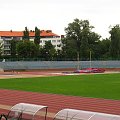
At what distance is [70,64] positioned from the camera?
73625 mm

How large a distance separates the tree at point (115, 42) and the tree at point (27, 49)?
18.9 metres

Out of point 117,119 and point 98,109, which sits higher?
point 117,119

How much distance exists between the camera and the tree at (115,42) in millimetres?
89525

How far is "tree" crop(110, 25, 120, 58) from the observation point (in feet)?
294

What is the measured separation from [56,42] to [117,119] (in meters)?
127

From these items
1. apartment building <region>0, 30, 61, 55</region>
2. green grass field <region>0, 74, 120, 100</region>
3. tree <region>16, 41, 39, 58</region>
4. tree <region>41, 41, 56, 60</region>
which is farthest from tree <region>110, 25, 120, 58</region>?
green grass field <region>0, 74, 120, 100</region>

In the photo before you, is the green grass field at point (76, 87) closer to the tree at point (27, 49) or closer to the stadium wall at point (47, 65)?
the stadium wall at point (47, 65)

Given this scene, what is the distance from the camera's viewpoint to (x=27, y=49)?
86188 millimetres

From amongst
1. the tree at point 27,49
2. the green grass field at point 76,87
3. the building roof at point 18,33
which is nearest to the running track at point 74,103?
the green grass field at point 76,87

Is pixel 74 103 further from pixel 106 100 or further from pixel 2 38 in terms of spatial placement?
pixel 2 38

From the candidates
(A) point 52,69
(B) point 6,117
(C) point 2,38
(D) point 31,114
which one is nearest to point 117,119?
(D) point 31,114

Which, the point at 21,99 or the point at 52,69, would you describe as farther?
the point at 52,69

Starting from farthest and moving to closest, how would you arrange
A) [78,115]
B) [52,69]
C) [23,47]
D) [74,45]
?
[74,45], [23,47], [52,69], [78,115]

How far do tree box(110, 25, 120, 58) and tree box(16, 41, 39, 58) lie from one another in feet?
62.0
